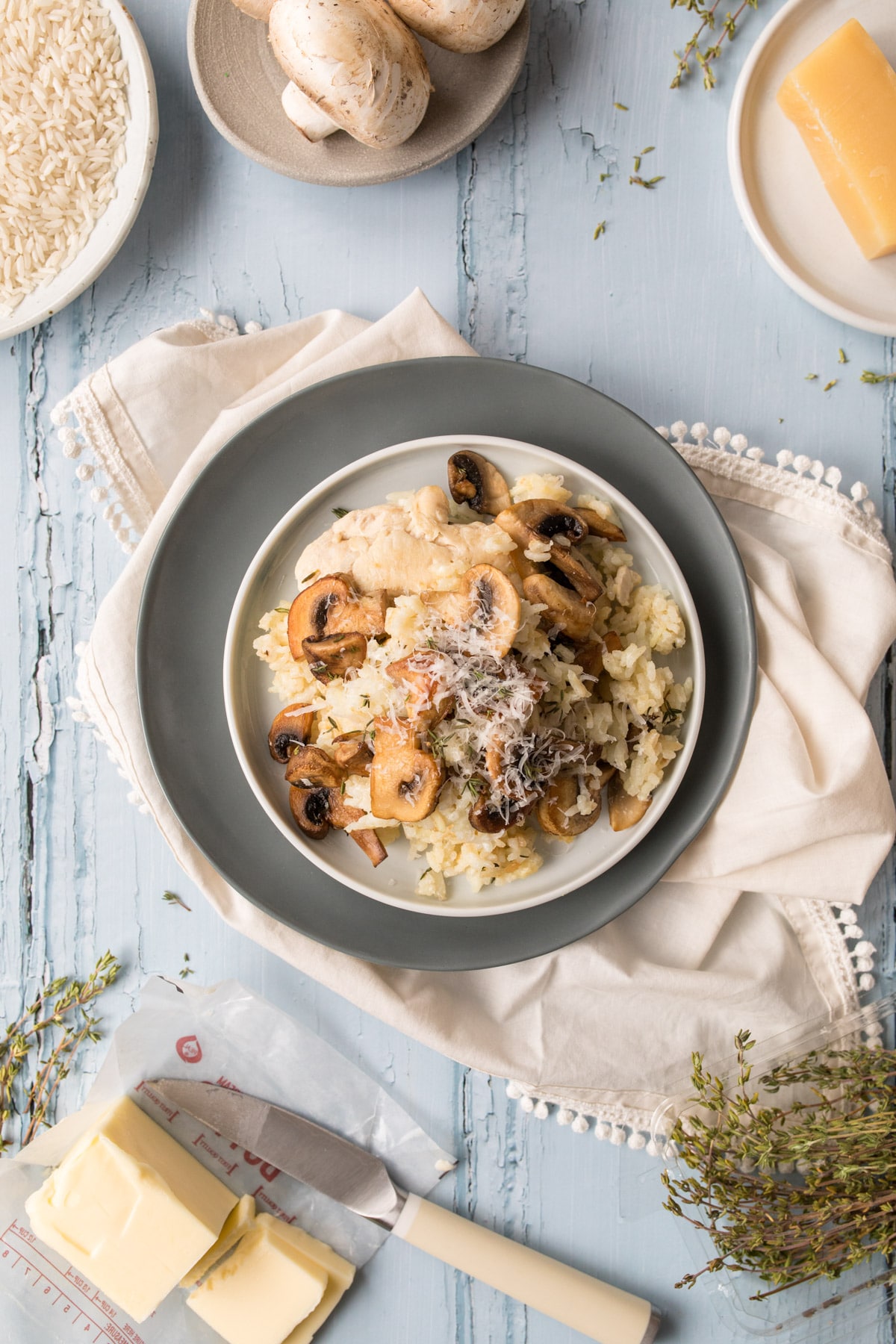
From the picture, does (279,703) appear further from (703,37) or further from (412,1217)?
(703,37)

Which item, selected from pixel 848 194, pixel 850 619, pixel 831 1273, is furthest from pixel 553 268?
pixel 831 1273

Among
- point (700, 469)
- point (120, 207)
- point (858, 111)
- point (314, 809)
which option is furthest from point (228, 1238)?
point (858, 111)

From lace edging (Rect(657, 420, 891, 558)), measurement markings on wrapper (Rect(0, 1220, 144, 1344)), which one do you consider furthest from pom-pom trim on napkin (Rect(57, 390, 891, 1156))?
measurement markings on wrapper (Rect(0, 1220, 144, 1344))

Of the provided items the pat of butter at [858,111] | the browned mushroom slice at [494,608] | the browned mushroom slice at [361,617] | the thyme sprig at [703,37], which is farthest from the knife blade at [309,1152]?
the thyme sprig at [703,37]

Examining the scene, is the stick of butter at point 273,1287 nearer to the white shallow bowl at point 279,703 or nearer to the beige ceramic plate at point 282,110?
the white shallow bowl at point 279,703

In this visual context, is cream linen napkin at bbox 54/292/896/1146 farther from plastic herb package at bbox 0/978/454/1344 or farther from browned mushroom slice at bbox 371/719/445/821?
browned mushroom slice at bbox 371/719/445/821

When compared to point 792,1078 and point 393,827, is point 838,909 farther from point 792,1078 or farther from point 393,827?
point 393,827
